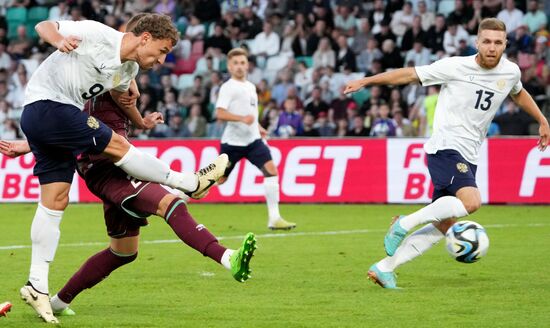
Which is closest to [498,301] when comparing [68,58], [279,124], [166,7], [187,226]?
[187,226]

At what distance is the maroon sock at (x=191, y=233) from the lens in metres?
7.65

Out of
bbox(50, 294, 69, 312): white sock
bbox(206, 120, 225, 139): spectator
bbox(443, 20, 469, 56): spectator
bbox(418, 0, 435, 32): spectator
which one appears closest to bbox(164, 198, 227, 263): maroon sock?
bbox(50, 294, 69, 312): white sock

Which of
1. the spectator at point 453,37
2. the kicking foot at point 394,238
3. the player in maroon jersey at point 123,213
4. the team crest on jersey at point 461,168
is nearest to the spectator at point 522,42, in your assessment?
the spectator at point 453,37

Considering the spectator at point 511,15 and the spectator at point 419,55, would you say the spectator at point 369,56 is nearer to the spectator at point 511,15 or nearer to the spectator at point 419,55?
the spectator at point 419,55

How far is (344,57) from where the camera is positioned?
78.8 ft

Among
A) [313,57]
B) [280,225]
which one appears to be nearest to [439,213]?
[280,225]

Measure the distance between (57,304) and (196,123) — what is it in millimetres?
15164

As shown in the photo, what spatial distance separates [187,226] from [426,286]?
285 centimetres

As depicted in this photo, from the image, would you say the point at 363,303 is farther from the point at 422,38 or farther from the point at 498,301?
the point at 422,38

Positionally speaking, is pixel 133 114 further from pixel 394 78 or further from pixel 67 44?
pixel 394 78

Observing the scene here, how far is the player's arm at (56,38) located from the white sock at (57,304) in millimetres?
1957

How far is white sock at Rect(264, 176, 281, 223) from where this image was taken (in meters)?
15.6

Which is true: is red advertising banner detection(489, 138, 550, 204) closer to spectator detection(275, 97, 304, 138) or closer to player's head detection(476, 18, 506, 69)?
spectator detection(275, 97, 304, 138)

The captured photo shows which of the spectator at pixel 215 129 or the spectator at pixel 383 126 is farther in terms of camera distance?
the spectator at pixel 215 129
